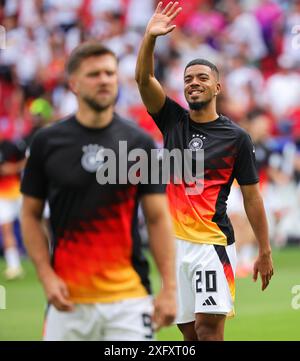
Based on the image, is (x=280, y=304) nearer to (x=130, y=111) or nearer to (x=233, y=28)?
(x=130, y=111)

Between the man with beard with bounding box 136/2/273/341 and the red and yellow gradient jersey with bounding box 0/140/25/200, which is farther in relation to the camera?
the red and yellow gradient jersey with bounding box 0/140/25/200

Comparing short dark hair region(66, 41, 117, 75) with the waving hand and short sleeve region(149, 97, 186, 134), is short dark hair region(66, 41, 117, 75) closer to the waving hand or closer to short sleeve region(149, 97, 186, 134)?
the waving hand

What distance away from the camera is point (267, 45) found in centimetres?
1973

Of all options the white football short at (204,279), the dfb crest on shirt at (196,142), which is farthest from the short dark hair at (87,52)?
the white football short at (204,279)

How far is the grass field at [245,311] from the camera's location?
414 inches

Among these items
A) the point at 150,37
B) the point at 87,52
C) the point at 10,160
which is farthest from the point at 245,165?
the point at 10,160

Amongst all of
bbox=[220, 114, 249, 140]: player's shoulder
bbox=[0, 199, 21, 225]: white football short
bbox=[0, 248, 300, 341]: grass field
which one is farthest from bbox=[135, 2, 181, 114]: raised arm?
bbox=[0, 199, 21, 225]: white football short

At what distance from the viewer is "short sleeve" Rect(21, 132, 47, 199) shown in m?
5.89

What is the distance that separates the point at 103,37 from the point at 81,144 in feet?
46.7

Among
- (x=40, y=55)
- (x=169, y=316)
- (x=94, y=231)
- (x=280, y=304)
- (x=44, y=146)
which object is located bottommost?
(x=280, y=304)

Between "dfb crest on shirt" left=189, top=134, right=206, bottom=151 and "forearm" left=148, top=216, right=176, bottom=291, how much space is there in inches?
80.9

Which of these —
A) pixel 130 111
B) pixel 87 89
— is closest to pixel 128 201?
pixel 87 89

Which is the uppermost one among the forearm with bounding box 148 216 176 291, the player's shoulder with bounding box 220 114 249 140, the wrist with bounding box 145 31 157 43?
the wrist with bounding box 145 31 157 43

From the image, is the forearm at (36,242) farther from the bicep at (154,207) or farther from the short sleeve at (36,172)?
the bicep at (154,207)
